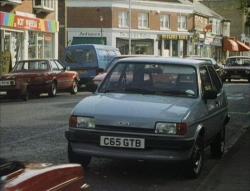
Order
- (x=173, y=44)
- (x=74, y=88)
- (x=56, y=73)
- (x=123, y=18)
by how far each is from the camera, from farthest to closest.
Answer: (x=173, y=44)
(x=123, y=18)
(x=74, y=88)
(x=56, y=73)

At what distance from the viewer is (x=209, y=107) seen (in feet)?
29.1

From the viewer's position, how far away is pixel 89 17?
6406 cm

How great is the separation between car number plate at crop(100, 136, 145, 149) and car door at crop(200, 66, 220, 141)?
1146mm

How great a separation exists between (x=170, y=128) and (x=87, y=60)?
68.7 ft

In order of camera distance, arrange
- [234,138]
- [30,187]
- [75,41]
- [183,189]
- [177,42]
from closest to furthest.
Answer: [30,187] < [183,189] < [234,138] < [75,41] < [177,42]

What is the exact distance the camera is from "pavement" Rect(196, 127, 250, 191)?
7691mm

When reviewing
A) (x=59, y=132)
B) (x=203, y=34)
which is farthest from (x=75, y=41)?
(x=59, y=132)

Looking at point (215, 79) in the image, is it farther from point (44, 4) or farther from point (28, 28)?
point (44, 4)

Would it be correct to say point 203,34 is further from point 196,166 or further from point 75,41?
point 196,166

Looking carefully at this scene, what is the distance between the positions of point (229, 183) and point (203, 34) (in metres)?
72.4

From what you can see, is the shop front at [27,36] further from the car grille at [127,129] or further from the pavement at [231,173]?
the car grille at [127,129]

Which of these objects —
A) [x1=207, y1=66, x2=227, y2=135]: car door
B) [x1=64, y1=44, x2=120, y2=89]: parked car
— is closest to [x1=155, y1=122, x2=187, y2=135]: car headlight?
[x1=207, y1=66, x2=227, y2=135]: car door

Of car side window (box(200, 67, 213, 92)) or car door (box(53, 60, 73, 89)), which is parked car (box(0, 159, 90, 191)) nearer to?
car side window (box(200, 67, 213, 92))

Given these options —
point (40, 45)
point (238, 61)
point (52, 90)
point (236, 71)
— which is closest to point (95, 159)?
point (52, 90)
